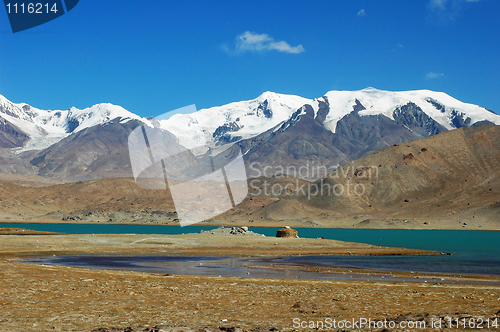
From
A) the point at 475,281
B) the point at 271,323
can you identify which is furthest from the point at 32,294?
the point at 475,281

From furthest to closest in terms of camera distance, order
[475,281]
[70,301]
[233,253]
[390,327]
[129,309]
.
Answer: [233,253] < [475,281] < [70,301] < [129,309] < [390,327]

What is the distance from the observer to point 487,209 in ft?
608

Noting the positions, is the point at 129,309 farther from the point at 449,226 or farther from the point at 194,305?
the point at 449,226

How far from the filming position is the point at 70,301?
58.6ft

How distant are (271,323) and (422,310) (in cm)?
637

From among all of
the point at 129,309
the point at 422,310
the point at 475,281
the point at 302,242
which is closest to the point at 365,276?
the point at 475,281

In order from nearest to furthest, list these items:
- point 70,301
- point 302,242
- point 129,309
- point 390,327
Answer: point 390,327 < point 129,309 < point 70,301 < point 302,242

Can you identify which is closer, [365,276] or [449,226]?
[365,276]

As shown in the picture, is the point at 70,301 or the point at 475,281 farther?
the point at 475,281

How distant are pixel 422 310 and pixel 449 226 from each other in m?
180

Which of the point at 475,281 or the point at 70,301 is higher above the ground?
the point at 70,301

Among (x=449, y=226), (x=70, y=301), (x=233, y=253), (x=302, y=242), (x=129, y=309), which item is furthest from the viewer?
(x=449, y=226)

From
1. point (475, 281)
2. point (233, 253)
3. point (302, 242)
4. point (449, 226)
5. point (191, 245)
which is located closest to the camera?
point (475, 281)

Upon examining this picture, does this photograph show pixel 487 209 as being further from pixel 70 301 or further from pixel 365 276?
pixel 70 301
